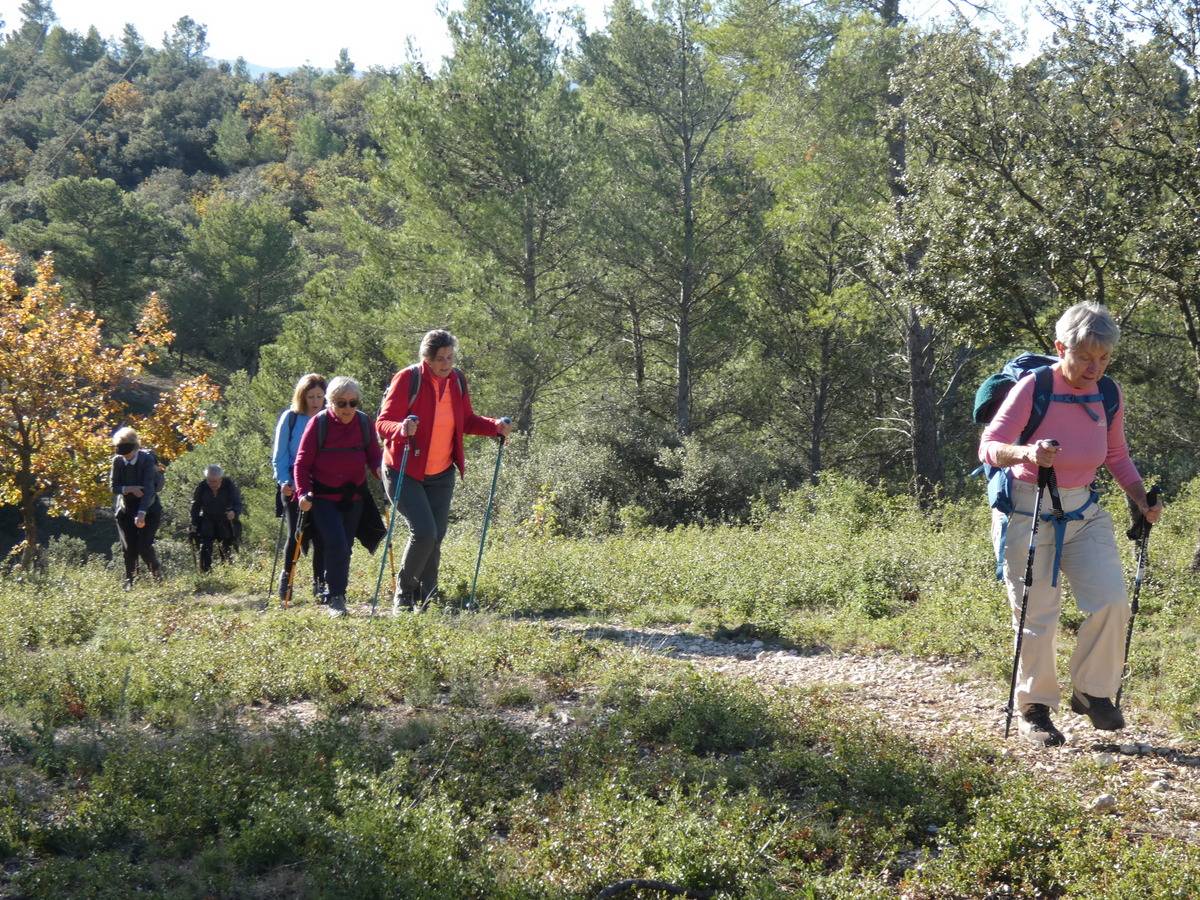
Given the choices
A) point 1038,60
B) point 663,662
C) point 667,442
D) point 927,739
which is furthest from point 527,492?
point 927,739

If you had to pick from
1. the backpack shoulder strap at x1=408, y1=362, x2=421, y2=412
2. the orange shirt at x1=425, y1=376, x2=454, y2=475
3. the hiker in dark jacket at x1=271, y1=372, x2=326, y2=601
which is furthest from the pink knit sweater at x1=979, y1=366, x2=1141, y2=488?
the hiker in dark jacket at x1=271, y1=372, x2=326, y2=601

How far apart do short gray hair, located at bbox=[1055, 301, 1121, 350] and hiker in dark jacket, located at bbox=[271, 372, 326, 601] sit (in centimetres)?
623

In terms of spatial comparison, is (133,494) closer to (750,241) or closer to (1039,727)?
(1039,727)

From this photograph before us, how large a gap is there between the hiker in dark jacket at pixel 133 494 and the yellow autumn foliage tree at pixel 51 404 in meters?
3.27

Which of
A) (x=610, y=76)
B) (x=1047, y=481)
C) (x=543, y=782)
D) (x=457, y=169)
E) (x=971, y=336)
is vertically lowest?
(x=543, y=782)

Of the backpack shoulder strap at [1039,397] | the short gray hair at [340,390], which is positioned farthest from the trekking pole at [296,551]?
the backpack shoulder strap at [1039,397]

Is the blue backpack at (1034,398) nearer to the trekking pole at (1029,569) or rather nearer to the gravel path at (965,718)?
the trekking pole at (1029,569)

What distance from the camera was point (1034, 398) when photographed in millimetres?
5098

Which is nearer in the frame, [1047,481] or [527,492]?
[1047,481]

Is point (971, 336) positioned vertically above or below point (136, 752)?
above

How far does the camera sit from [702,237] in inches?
929

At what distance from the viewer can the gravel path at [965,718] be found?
447 cm

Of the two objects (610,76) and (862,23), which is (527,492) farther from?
(610,76)

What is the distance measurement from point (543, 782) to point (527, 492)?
12.8m
